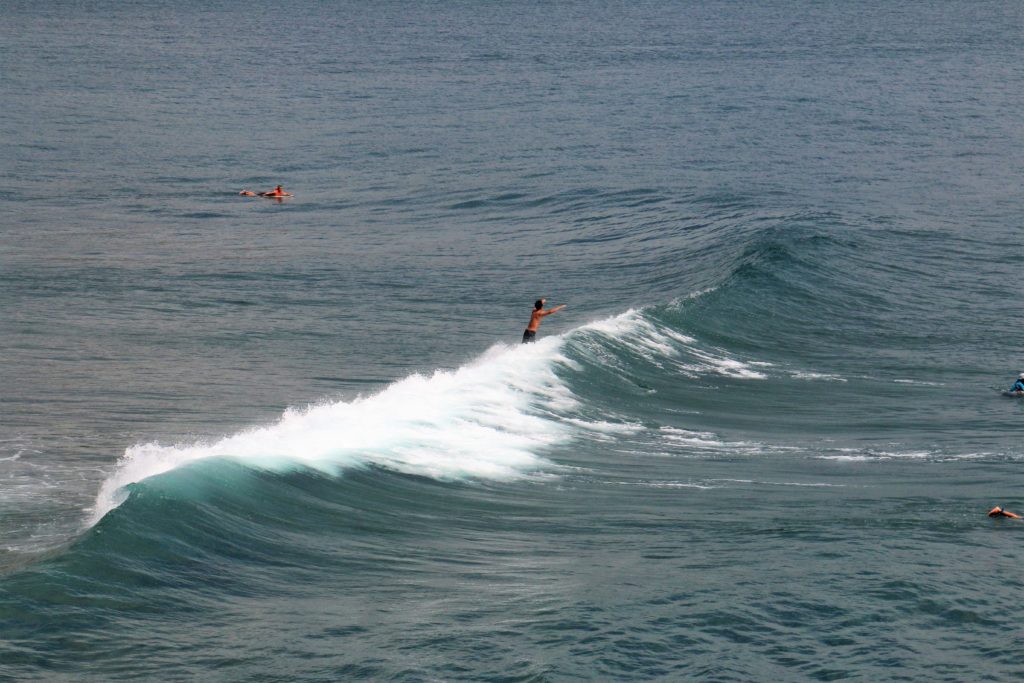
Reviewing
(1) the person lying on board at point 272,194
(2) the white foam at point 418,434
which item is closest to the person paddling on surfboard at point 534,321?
(2) the white foam at point 418,434

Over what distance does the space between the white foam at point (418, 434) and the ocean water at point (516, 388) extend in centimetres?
11

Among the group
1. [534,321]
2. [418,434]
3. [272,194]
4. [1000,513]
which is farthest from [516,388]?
[272,194]

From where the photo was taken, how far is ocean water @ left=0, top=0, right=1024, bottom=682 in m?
18.2

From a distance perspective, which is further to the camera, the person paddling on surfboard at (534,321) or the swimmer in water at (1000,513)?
the person paddling on surfboard at (534,321)

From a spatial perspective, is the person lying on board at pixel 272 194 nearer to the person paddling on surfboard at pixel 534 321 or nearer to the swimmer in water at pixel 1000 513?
the person paddling on surfboard at pixel 534 321

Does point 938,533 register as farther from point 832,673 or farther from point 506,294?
point 506,294

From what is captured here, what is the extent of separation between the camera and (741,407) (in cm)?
3397

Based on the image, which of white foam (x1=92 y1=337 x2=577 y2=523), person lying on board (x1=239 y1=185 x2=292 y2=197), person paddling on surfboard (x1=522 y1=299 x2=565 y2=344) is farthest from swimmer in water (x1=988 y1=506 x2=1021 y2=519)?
person lying on board (x1=239 y1=185 x2=292 y2=197)

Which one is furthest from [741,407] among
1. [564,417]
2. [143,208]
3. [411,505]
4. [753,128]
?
[753,128]

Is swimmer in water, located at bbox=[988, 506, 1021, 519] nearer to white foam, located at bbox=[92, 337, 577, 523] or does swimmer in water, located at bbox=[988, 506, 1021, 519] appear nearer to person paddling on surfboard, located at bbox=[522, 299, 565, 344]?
white foam, located at bbox=[92, 337, 577, 523]

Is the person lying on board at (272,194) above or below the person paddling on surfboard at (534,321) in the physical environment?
above

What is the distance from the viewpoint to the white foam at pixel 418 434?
80.4 feet

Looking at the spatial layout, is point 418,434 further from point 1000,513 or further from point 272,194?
point 272,194

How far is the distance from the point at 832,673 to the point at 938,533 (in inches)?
246
